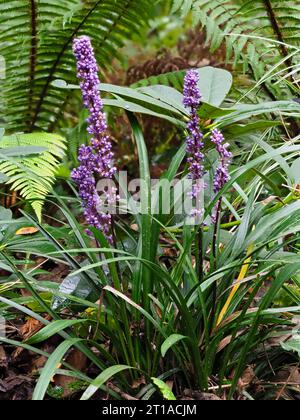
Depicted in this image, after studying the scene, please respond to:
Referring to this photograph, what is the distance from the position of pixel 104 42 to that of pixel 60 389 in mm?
1685

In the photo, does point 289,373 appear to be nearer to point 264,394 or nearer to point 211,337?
point 264,394

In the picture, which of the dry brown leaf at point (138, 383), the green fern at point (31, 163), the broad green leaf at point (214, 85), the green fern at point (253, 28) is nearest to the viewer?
the dry brown leaf at point (138, 383)

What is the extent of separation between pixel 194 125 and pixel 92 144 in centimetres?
26

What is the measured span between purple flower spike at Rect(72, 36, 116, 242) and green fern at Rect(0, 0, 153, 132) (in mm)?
1010

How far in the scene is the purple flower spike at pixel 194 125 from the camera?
1513 mm

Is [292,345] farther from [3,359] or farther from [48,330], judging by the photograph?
[3,359]

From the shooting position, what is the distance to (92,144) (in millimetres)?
1586

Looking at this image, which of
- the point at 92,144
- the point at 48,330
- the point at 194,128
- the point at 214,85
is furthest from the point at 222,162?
the point at 48,330

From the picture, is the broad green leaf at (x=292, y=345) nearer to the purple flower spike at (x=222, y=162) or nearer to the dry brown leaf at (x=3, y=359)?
the purple flower spike at (x=222, y=162)

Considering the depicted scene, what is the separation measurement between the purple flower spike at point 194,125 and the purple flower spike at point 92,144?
201mm

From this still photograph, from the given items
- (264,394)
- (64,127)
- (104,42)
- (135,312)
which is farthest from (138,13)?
(264,394)

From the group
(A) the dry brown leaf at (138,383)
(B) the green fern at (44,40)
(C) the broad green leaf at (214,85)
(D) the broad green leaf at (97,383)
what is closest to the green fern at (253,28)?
(B) the green fern at (44,40)

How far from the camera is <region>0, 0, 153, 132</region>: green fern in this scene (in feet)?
8.53

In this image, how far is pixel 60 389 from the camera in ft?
5.65
